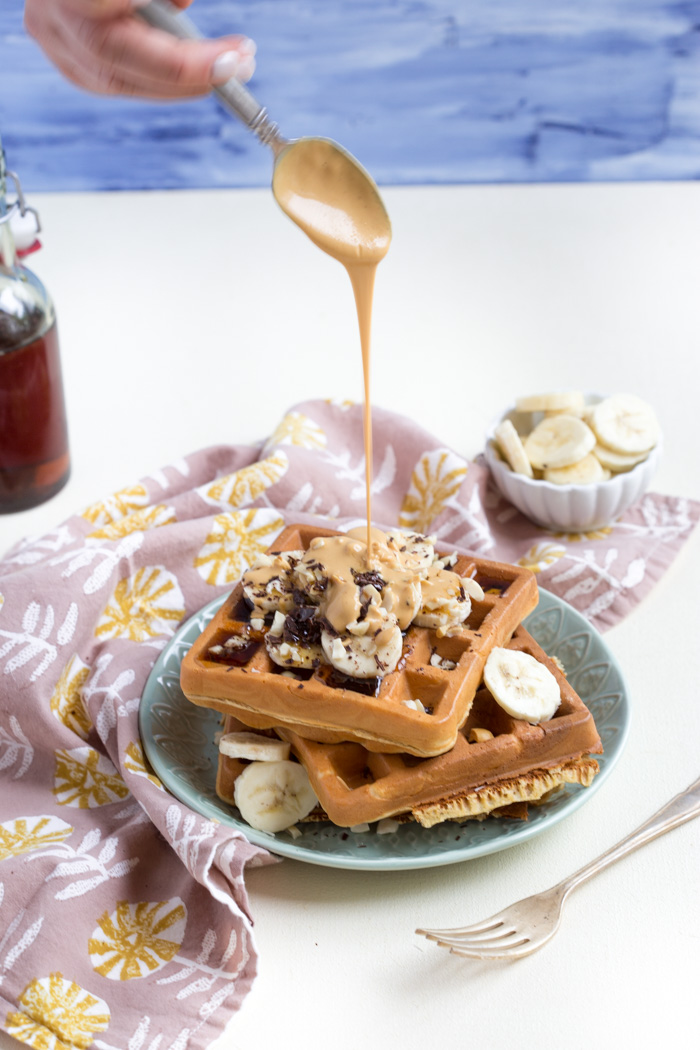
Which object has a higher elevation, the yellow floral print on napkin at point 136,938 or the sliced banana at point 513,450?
the sliced banana at point 513,450

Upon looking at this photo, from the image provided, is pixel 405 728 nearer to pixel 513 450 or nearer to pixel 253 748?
pixel 253 748

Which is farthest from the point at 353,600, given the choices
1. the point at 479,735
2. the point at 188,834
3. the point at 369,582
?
the point at 188,834

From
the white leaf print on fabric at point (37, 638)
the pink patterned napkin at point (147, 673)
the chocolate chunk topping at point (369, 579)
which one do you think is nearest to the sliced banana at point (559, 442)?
the pink patterned napkin at point (147, 673)

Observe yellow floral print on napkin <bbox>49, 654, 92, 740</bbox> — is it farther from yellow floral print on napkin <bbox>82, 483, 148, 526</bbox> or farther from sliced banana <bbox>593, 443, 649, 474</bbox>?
sliced banana <bbox>593, 443, 649, 474</bbox>

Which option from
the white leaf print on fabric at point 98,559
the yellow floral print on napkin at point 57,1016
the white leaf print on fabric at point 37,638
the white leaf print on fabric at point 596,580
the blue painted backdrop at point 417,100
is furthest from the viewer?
the blue painted backdrop at point 417,100

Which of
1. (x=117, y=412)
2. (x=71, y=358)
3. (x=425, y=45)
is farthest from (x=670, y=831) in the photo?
(x=425, y=45)

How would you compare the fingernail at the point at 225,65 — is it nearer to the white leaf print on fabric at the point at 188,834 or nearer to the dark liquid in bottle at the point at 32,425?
the dark liquid in bottle at the point at 32,425
